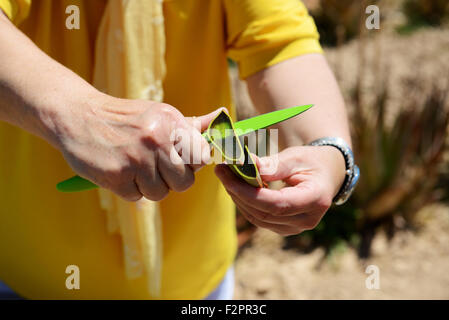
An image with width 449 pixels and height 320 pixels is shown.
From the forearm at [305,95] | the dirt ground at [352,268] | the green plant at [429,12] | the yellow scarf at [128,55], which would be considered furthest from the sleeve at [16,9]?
the green plant at [429,12]

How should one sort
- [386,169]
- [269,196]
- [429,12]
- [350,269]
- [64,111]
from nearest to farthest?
[64,111]
[269,196]
[350,269]
[386,169]
[429,12]

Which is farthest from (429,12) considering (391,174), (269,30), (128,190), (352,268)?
(128,190)

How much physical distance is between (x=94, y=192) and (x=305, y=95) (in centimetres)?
49

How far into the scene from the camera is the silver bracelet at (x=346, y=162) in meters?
0.95

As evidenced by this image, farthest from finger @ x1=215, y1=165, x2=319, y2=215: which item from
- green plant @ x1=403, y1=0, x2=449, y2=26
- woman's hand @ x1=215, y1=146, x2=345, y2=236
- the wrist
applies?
green plant @ x1=403, y1=0, x2=449, y2=26

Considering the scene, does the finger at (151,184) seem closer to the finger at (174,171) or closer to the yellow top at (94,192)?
the finger at (174,171)

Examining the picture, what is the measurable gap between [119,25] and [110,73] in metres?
0.10

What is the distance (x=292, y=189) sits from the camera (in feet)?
2.74

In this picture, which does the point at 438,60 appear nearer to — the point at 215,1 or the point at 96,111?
the point at 215,1

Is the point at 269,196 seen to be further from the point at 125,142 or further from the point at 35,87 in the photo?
the point at 35,87

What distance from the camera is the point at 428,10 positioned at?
15.5 feet

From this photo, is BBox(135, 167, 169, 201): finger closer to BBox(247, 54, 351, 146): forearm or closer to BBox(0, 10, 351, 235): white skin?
BBox(0, 10, 351, 235): white skin

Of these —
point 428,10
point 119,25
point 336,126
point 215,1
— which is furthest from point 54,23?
point 428,10

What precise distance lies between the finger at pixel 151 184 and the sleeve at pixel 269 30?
0.39 m
